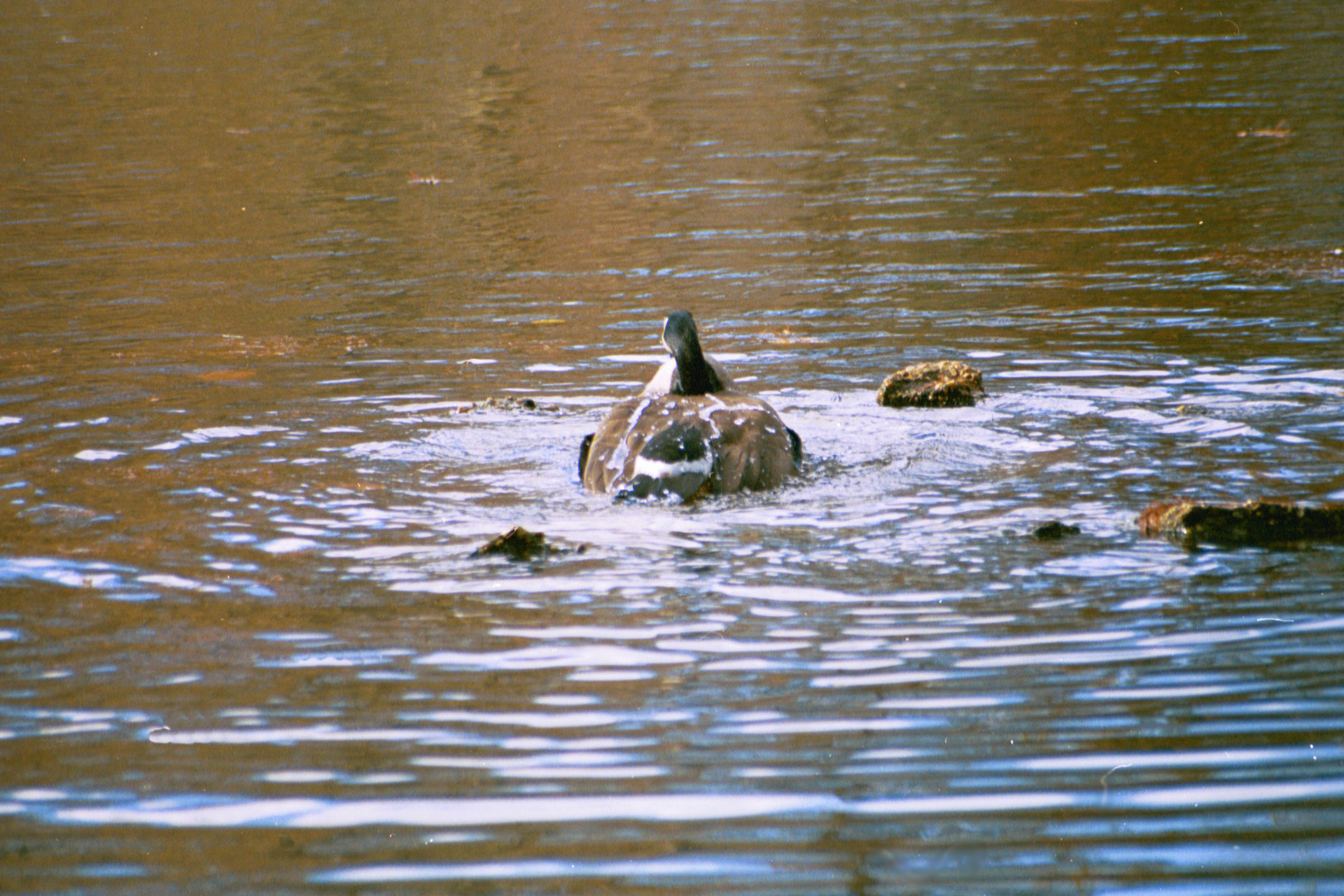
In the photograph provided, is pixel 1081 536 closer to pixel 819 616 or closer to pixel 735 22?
pixel 819 616

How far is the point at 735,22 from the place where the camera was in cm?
3519

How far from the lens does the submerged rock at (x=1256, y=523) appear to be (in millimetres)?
6484

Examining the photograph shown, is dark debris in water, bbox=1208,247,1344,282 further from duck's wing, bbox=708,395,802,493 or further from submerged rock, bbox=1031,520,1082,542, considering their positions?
submerged rock, bbox=1031,520,1082,542

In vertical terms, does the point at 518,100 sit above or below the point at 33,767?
above

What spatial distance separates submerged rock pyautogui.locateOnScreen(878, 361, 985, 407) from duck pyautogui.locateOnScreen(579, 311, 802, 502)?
132 cm

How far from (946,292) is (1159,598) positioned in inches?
272

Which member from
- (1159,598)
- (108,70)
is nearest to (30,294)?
(1159,598)

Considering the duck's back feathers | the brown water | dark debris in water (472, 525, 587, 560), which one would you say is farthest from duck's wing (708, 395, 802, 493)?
dark debris in water (472, 525, 587, 560)

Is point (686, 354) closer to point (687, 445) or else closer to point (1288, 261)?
point (687, 445)

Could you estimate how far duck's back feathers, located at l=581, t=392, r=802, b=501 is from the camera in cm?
758

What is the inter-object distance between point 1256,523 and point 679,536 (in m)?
2.44

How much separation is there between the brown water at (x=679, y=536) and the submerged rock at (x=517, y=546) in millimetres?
107

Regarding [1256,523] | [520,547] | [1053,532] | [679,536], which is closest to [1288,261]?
[1256,523]

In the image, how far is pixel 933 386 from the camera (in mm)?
9266
